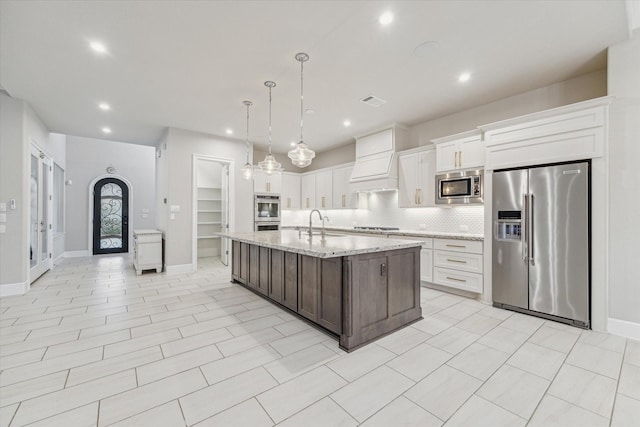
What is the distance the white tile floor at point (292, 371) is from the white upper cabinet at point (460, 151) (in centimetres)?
211

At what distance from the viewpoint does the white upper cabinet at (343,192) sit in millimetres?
6262

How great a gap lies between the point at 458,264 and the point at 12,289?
21.7 feet

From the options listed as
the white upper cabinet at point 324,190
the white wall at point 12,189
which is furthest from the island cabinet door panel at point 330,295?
the white wall at point 12,189

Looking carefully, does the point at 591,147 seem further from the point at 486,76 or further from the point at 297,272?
the point at 297,272

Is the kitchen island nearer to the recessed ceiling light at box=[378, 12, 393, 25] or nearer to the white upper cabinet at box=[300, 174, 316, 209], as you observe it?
the recessed ceiling light at box=[378, 12, 393, 25]

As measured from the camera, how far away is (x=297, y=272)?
3.09 m

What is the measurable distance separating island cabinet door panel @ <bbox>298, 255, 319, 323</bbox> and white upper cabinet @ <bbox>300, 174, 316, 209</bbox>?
169 inches

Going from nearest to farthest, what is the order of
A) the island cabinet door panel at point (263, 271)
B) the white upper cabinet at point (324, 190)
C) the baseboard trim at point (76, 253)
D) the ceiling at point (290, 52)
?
the ceiling at point (290, 52)
the island cabinet door panel at point (263, 271)
the white upper cabinet at point (324, 190)
the baseboard trim at point (76, 253)

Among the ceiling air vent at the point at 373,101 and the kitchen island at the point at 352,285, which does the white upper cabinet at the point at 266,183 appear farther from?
the kitchen island at the point at 352,285

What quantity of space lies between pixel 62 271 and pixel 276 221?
4.52m

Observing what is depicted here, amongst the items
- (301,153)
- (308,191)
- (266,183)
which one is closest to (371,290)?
(301,153)

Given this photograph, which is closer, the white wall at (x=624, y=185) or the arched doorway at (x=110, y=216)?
the white wall at (x=624, y=185)

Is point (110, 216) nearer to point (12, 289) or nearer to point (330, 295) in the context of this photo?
point (12, 289)

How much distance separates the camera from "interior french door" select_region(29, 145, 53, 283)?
4746mm
